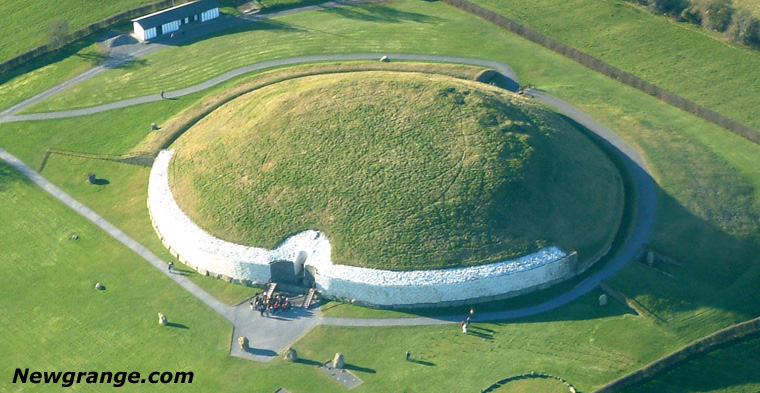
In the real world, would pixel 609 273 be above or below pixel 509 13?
below

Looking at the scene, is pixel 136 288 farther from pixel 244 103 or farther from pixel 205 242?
pixel 244 103

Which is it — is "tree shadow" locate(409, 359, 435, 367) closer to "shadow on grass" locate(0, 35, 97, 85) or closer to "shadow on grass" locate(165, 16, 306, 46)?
"shadow on grass" locate(165, 16, 306, 46)

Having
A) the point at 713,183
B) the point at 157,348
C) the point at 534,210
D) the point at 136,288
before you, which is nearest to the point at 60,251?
the point at 136,288

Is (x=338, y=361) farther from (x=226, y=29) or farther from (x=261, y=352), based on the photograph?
(x=226, y=29)

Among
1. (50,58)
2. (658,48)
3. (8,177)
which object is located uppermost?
(658,48)

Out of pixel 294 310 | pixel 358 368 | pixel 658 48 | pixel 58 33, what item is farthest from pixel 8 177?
pixel 658 48

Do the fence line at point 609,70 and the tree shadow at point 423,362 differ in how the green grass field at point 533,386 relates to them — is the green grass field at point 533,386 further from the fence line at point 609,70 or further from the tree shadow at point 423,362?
the fence line at point 609,70
